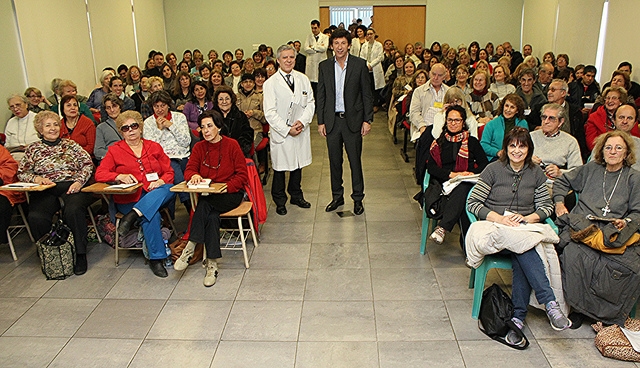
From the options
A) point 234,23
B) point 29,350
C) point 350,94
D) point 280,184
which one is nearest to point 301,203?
point 280,184

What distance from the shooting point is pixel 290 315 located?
128 inches

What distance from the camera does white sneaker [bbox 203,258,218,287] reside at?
3666 millimetres

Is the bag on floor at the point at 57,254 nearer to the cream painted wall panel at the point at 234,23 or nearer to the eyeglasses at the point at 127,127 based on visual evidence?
the eyeglasses at the point at 127,127

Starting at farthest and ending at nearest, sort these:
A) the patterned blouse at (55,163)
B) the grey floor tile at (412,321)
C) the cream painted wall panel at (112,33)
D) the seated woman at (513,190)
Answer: the cream painted wall panel at (112,33) → the patterned blouse at (55,163) → the seated woman at (513,190) → the grey floor tile at (412,321)

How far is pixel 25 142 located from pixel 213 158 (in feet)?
8.51

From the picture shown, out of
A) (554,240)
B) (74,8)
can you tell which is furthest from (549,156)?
(74,8)

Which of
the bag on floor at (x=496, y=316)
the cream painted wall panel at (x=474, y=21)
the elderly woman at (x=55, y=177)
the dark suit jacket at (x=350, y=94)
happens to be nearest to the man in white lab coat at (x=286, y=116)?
the dark suit jacket at (x=350, y=94)

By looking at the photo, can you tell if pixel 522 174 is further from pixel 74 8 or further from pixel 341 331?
pixel 74 8

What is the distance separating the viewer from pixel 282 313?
3271mm

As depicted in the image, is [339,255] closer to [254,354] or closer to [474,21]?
[254,354]

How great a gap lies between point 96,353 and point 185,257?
3.30 ft

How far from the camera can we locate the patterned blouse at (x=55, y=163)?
164 inches

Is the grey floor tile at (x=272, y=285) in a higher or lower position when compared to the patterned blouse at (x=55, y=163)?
lower

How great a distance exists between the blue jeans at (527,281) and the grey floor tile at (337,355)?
89 cm
